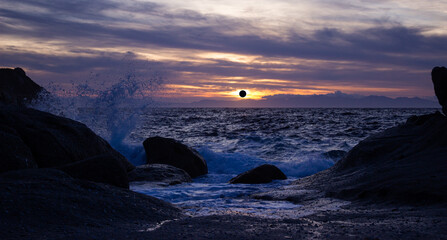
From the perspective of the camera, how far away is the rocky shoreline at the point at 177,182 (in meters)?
3.05

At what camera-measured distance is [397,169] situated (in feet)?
16.8

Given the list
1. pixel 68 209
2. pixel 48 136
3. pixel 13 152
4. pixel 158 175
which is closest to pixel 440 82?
pixel 158 175

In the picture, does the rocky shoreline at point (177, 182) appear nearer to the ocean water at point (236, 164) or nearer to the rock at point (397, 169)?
the rock at point (397, 169)

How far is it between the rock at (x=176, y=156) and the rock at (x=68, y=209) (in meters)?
5.10

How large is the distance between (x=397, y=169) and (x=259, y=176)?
126 inches

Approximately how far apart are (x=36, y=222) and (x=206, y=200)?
2890mm

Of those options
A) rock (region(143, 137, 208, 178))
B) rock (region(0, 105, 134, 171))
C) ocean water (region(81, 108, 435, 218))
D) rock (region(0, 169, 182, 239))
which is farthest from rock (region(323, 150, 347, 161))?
rock (region(0, 169, 182, 239))

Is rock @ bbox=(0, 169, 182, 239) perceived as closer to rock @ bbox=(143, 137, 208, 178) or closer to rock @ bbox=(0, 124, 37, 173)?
rock @ bbox=(0, 124, 37, 173)

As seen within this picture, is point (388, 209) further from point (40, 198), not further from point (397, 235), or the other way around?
point (40, 198)

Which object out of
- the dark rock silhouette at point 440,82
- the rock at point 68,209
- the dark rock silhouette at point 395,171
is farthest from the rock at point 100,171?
the dark rock silhouette at point 440,82

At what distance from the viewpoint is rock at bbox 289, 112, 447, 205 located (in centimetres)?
438

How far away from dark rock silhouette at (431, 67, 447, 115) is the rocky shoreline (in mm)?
335

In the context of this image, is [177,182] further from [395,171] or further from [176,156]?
[395,171]

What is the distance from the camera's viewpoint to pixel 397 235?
2.92 m
